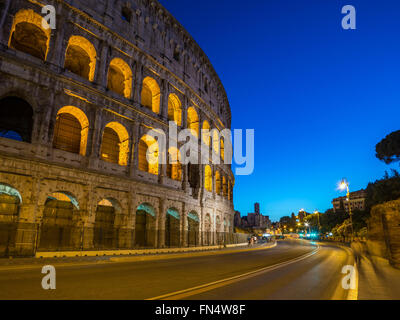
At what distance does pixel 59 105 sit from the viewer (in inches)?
708

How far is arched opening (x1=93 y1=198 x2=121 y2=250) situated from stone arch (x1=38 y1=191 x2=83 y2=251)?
221 centimetres

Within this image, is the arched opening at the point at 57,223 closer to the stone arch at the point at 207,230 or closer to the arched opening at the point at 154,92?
the arched opening at the point at 154,92

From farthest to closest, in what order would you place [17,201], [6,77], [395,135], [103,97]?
[395,135]
[103,97]
[17,201]
[6,77]

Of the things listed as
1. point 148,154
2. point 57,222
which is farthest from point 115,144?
point 57,222

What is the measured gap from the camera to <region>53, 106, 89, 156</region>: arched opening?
1955 centimetres

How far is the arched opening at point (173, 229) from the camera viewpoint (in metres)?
26.3

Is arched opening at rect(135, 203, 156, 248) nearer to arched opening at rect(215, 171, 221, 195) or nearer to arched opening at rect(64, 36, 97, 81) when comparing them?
arched opening at rect(64, 36, 97, 81)

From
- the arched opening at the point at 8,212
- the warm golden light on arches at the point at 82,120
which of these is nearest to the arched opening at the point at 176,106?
the warm golden light on arches at the point at 82,120

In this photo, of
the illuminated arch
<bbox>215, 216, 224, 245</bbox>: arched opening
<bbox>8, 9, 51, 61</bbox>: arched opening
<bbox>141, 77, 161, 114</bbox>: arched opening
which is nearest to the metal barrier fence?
the illuminated arch

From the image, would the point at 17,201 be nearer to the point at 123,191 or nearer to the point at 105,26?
the point at 123,191

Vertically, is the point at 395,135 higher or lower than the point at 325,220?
higher

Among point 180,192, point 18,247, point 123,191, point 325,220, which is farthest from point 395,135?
point 325,220

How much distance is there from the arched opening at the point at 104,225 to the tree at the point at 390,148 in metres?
35.8
